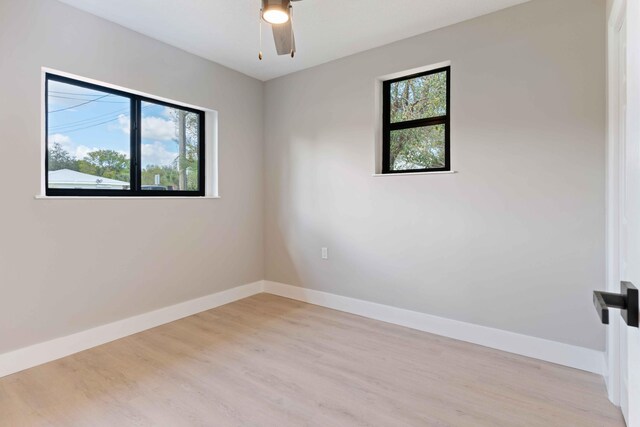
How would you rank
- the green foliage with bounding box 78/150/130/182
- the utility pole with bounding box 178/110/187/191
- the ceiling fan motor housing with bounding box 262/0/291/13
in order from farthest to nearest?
the utility pole with bounding box 178/110/187/191 → the green foliage with bounding box 78/150/130/182 → the ceiling fan motor housing with bounding box 262/0/291/13

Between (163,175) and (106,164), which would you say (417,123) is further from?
(106,164)

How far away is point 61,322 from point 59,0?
227 centimetres

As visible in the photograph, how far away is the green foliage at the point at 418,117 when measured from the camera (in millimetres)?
2850

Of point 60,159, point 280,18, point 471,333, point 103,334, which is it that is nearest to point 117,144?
point 60,159

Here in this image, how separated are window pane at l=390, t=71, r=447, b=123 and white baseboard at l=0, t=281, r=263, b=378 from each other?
100 inches

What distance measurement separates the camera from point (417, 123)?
297 centimetres

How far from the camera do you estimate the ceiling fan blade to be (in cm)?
180

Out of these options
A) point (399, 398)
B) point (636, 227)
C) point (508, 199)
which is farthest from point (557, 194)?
point (636, 227)

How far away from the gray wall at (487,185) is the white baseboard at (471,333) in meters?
0.06

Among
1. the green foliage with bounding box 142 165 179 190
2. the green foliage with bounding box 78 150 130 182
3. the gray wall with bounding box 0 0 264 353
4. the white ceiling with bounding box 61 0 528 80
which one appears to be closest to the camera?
the gray wall with bounding box 0 0 264 353

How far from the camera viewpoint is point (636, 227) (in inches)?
25.6

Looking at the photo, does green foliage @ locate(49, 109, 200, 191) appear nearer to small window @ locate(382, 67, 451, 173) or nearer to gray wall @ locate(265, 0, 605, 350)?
gray wall @ locate(265, 0, 605, 350)

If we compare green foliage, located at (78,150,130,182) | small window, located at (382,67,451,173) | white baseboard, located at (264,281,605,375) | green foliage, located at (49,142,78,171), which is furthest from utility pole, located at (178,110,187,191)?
small window, located at (382,67,451,173)

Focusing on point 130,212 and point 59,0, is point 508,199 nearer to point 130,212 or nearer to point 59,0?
point 130,212
